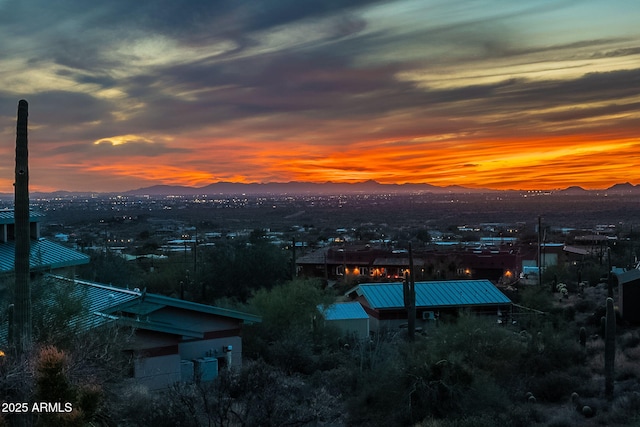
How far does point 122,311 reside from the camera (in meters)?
18.8

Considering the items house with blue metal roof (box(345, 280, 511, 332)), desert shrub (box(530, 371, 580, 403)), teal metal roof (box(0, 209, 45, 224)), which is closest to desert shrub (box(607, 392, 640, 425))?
desert shrub (box(530, 371, 580, 403))

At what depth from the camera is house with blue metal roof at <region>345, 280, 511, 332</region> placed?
38562 mm

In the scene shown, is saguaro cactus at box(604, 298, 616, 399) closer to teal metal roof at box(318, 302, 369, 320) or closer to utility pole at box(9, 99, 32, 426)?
teal metal roof at box(318, 302, 369, 320)

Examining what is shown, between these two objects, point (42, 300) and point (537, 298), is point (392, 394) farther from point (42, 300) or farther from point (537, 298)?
point (537, 298)

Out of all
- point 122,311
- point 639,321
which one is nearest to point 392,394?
point 122,311

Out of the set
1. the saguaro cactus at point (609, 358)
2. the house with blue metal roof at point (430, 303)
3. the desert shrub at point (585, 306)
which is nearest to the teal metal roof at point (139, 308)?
the saguaro cactus at point (609, 358)

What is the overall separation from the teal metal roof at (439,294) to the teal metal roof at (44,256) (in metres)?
19.0

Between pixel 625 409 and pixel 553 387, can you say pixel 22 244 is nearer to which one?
pixel 625 409

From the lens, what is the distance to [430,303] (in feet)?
127

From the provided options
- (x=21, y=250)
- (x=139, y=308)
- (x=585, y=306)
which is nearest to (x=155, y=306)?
(x=139, y=308)

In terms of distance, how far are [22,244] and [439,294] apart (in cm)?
3279

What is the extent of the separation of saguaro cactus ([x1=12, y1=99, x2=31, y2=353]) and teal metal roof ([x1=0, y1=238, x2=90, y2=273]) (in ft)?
34.2

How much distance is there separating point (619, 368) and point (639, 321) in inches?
475

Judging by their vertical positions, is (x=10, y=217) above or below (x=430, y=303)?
above
